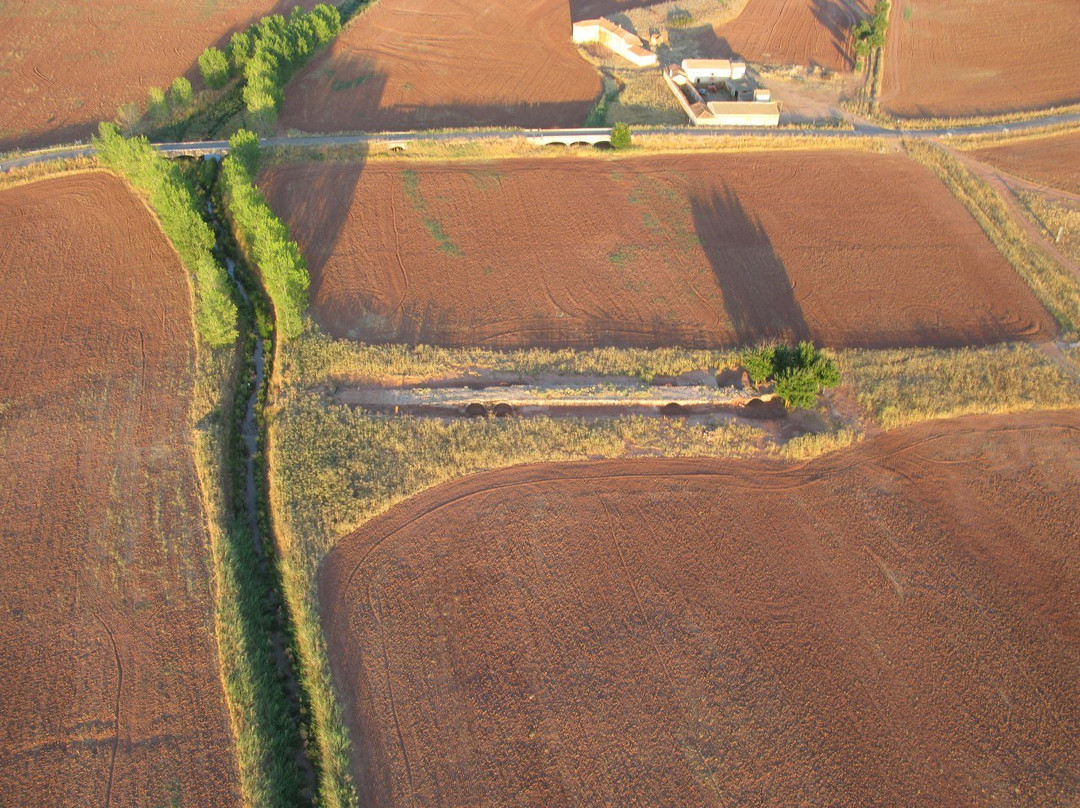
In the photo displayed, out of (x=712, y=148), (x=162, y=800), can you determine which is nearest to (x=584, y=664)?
(x=162, y=800)

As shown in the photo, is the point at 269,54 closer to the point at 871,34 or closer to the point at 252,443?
the point at 252,443

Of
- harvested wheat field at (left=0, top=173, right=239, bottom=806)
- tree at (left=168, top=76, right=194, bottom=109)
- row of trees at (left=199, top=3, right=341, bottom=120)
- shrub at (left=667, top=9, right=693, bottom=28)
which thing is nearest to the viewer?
harvested wheat field at (left=0, top=173, right=239, bottom=806)

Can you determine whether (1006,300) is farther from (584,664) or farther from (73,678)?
Answer: (73,678)

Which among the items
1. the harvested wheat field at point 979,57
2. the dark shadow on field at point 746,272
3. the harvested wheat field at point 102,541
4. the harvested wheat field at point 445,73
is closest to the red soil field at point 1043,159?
the harvested wheat field at point 979,57

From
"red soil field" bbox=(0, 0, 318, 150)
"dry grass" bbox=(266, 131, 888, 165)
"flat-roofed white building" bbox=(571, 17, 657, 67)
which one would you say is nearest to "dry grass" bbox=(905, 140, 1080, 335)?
"dry grass" bbox=(266, 131, 888, 165)

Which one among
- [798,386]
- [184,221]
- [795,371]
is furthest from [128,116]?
[798,386]

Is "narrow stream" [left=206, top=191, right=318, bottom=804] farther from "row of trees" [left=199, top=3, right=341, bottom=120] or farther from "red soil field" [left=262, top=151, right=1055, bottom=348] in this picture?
"row of trees" [left=199, top=3, right=341, bottom=120]

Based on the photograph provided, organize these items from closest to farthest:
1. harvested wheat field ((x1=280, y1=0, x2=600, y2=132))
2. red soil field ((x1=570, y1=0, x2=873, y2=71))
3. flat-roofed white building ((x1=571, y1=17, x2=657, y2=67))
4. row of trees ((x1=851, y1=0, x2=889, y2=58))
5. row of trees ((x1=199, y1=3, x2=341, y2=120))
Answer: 1. row of trees ((x1=199, y1=3, x2=341, y2=120))
2. harvested wheat field ((x1=280, y1=0, x2=600, y2=132))
3. flat-roofed white building ((x1=571, y1=17, x2=657, y2=67))
4. row of trees ((x1=851, y1=0, x2=889, y2=58))
5. red soil field ((x1=570, y1=0, x2=873, y2=71))

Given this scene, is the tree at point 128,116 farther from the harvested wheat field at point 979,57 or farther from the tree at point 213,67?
the harvested wheat field at point 979,57
